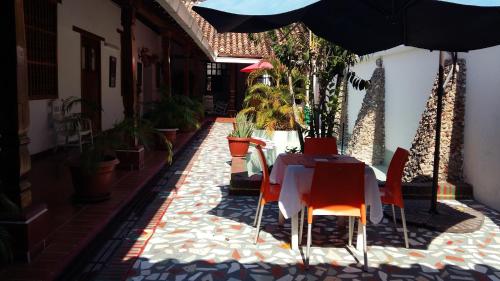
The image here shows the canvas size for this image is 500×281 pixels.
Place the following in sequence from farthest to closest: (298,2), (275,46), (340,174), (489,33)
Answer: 1. (275,46)
2. (489,33)
3. (340,174)
4. (298,2)

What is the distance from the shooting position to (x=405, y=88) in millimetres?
10039

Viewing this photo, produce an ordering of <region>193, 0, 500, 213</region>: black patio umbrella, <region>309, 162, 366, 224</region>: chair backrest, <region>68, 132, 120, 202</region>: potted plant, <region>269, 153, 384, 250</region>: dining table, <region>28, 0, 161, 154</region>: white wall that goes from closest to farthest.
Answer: <region>193, 0, 500, 213</region>: black patio umbrella
<region>309, 162, 366, 224</region>: chair backrest
<region>269, 153, 384, 250</region>: dining table
<region>68, 132, 120, 202</region>: potted plant
<region>28, 0, 161, 154</region>: white wall

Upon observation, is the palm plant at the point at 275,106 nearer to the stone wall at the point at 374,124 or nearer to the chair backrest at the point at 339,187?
the stone wall at the point at 374,124

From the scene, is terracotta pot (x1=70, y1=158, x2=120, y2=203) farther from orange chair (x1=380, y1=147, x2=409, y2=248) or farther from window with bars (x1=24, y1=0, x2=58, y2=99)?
orange chair (x1=380, y1=147, x2=409, y2=248)

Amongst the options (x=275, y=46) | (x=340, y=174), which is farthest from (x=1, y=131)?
(x=275, y=46)

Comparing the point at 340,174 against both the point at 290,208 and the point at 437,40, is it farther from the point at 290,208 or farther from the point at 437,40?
the point at 437,40

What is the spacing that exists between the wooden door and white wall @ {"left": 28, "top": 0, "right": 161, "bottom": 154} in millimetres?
232

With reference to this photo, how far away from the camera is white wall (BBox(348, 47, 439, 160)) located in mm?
8898

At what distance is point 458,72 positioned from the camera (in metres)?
A: 6.74

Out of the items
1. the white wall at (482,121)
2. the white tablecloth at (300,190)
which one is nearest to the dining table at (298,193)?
the white tablecloth at (300,190)

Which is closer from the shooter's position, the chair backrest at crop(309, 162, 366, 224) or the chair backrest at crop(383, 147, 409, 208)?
the chair backrest at crop(309, 162, 366, 224)

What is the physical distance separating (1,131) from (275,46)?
13.7 ft

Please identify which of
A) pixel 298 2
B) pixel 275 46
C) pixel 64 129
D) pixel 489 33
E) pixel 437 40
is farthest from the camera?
pixel 64 129

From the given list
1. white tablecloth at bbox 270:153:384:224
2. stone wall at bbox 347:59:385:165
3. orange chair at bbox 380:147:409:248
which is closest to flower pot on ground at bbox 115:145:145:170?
white tablecloth at bbox 270:153:384:224
